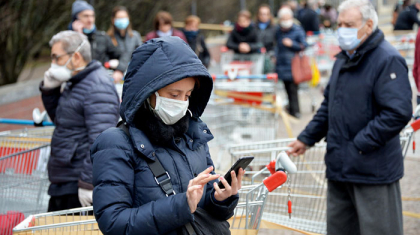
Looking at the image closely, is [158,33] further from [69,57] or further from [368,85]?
[368,85]

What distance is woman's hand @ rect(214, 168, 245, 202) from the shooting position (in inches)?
87.6

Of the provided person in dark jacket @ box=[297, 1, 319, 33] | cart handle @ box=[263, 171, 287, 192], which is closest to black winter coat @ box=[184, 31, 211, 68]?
person in dark jacket @ box=[297, 1, 319, 33]

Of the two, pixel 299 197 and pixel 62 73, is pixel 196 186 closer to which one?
pixel 62 73

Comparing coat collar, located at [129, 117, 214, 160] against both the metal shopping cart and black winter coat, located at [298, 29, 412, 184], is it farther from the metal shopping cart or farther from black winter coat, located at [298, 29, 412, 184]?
black winter coat, located at [298, 29, 412, 184]

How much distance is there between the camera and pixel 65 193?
393cm

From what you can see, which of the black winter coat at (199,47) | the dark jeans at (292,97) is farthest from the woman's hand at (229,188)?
the black winter coat at (199,47)

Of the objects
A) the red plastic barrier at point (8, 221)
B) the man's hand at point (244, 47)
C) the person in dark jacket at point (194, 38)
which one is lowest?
the man's hand at point (244, 47)

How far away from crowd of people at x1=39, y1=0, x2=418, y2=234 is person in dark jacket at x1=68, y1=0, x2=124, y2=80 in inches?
1.0

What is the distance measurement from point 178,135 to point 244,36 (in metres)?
8.51

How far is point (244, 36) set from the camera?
1074 centimetres

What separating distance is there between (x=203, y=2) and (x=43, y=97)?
47.4 ft

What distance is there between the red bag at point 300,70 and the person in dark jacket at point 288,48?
0.08 meters

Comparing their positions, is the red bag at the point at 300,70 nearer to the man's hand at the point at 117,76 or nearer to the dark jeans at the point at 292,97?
the dark jeans at the point at 292,97

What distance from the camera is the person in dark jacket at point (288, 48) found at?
32.7 ft
